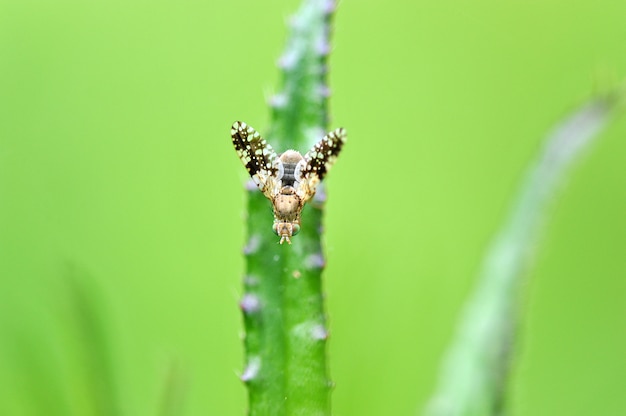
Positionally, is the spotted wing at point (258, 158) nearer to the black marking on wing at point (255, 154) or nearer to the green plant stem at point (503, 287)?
the black marking on wing at point (255, 154)

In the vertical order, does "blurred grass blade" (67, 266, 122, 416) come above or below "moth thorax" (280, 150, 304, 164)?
below

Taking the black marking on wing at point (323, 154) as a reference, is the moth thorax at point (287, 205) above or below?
below

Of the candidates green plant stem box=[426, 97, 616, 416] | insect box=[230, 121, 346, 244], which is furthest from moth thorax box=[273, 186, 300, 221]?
green plant stem box=[426, 97, 616, 416]

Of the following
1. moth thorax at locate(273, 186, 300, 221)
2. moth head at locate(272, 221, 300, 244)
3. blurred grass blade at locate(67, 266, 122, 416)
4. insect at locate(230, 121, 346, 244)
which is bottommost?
blurred grass blade at locate(67, 266, 122, 416)

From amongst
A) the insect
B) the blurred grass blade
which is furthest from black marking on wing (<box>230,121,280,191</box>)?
the blurred grass blade

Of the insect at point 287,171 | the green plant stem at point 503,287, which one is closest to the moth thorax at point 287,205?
the insect at point 287,171

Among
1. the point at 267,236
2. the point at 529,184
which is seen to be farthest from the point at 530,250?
the point at 267,236

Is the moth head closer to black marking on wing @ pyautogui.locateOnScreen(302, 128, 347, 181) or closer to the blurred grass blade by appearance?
black marking on wing @ pyautogui.locateOnScreen(302, 128, 347, 181)
